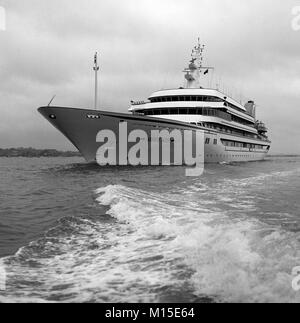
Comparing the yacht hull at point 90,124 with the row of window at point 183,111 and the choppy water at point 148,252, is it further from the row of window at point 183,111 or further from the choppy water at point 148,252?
the choppy water at point 148,252

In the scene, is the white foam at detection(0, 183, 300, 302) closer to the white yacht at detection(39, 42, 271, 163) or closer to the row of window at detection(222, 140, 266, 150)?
the white yacht at detection(39, 42, 271, 163)

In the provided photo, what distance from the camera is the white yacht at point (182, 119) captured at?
2903cm

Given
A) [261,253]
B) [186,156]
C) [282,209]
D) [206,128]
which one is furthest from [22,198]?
[206,128]


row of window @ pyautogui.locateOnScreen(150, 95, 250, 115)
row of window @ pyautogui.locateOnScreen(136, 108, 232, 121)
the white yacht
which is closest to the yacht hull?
the white yacht

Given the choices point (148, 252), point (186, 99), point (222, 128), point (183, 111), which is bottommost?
point (148, 252)

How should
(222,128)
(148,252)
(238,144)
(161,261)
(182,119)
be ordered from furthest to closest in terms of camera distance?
(238,144) < (222,128) < (182,119) < (148,252) < (161,261)

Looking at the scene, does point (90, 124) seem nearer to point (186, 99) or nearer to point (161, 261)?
point (186, 99)

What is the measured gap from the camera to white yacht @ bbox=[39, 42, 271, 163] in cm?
2903

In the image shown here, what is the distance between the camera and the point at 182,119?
119ft

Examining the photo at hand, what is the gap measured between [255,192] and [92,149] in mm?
19180

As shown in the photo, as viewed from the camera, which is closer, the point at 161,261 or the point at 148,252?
the point at 161,261

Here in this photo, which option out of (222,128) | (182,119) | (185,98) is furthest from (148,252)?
(222,128)

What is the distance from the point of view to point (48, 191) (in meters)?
15.9

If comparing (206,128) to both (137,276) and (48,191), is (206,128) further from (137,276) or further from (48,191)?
(137,276)
